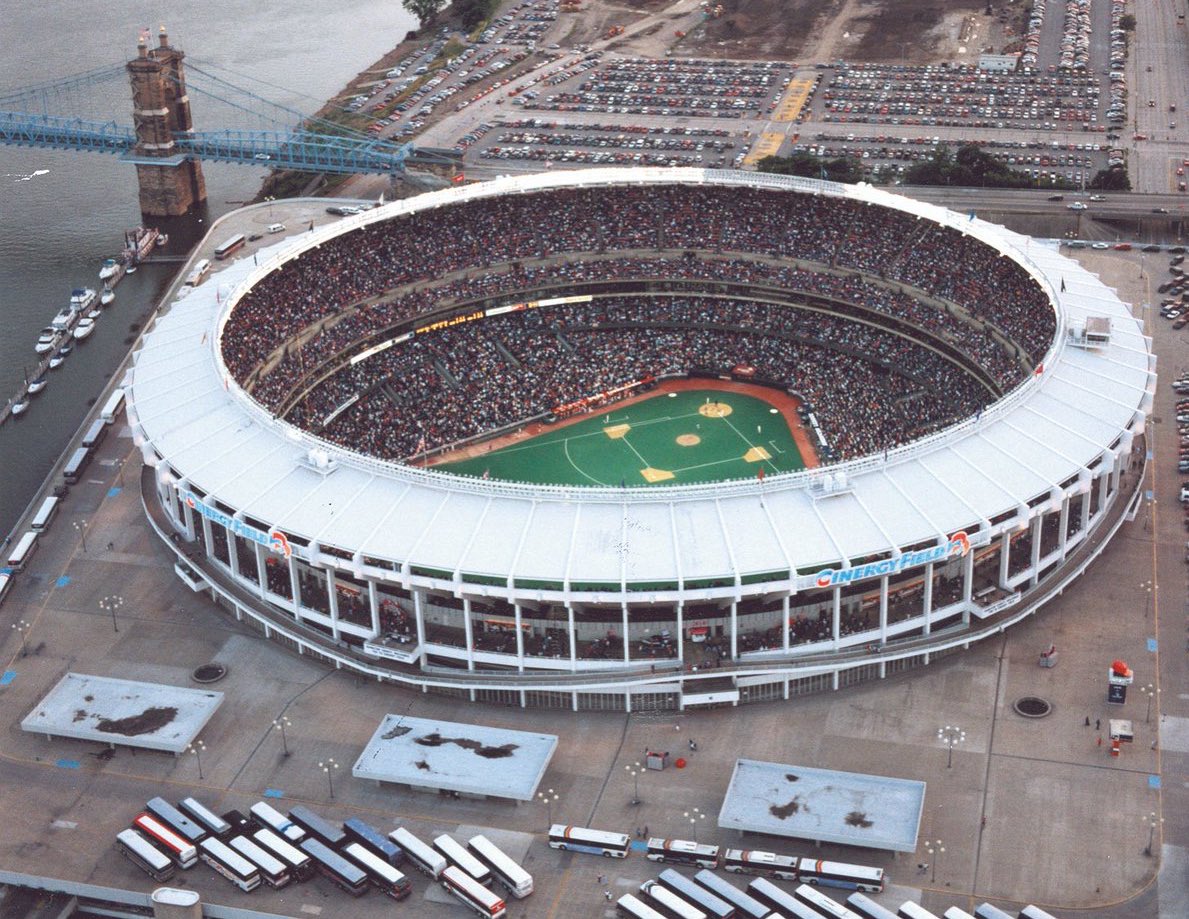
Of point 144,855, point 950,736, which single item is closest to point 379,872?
point 144,855

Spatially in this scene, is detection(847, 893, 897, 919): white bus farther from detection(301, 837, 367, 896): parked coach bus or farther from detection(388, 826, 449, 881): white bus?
detection(301, 837, 367, 896): parked coach bus

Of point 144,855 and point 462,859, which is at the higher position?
point 462,859

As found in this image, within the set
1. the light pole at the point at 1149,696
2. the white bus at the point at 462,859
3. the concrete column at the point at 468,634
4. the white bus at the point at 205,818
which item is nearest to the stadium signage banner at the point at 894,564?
the light pole at the point at 1149,696

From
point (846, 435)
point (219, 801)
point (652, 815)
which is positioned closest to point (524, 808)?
point (652, 815)

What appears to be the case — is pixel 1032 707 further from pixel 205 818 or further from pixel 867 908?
pixel 205 818

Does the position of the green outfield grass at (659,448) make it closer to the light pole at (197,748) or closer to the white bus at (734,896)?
the light pole at (197,748)

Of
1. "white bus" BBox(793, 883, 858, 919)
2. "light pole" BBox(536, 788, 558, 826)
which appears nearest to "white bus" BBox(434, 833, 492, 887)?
"light pole" BBox(536, 788, 558, 826)
